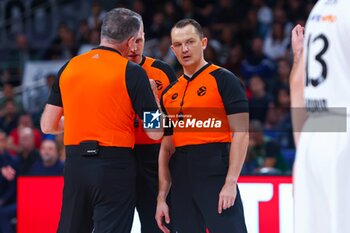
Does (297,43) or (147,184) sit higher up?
(297,43)

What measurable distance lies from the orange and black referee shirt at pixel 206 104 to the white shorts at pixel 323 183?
4.89 ft

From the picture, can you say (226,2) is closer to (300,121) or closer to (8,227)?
(8,227)

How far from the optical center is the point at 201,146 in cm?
567

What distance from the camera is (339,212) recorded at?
3949mm

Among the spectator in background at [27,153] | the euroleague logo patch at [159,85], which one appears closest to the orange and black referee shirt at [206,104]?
the euroleague logo patch at [159,85]

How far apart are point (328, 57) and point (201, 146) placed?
185cm

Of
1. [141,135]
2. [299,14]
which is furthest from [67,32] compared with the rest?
[141,135]

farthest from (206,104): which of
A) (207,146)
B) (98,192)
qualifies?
(98,192)

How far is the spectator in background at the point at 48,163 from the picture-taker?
9.18 metres

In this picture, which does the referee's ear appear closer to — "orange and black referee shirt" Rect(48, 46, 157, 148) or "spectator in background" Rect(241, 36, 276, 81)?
"orange and black referee shirt" Rect(48, 46, 157, 148)

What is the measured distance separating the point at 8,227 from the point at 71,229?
4.01 m

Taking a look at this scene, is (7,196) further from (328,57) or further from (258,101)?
(328,57)

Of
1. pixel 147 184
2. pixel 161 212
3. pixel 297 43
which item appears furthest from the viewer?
pixel 147 184

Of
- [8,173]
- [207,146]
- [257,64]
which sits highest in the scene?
[257,64]
